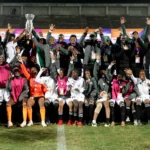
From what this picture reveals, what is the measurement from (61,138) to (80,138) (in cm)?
41

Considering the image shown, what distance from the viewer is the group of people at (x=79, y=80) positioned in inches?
460

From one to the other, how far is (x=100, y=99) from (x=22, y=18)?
23.3m

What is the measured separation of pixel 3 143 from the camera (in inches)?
370

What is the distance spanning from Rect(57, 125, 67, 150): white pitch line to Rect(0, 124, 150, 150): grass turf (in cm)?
7

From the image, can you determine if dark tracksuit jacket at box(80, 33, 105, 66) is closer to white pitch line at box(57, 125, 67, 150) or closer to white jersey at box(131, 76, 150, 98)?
white jersey at box(131, 76, 150, 98)

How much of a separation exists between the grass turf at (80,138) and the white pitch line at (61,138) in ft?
0.24

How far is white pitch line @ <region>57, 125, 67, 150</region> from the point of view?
9047 mm

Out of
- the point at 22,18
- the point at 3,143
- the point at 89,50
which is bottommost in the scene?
the point at 3,143

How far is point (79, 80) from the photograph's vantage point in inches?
474

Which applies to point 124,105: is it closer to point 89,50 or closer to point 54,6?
point 89,50

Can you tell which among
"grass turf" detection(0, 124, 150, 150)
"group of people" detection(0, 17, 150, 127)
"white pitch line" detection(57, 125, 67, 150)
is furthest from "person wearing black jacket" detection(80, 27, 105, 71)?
"white pitch line" detection(57, 125, 67, 150)

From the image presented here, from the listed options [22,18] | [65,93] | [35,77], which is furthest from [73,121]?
[22,18]

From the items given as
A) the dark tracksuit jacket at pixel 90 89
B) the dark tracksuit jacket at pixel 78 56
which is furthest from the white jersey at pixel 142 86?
the dark tracksuit jacket at pixel 78 56

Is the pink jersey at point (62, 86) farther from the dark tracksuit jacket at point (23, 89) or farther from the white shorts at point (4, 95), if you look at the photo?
the white shorts at point (4, 95)
